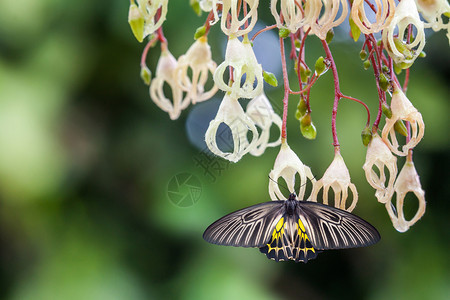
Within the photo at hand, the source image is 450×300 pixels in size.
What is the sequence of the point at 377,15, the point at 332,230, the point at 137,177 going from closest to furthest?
the point at 377,15
the point at 332,230
the point at 137,177

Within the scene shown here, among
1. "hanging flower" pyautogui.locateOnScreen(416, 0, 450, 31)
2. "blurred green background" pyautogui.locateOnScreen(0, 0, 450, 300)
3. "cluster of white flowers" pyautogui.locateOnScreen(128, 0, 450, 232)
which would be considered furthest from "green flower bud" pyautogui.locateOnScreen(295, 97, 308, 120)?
"blurred green background" pyautogui.locateOnScreen(0, 0, 450, 300)

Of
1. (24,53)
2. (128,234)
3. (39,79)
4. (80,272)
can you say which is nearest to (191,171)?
(128,234)

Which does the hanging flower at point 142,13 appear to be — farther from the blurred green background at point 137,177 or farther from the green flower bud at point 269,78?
the blurred green background at point 137,177

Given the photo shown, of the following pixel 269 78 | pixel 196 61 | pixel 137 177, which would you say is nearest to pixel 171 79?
pixel 196 61

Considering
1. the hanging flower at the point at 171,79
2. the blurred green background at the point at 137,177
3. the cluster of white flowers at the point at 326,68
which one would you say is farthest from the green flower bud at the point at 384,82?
the blurred green background at the point at 137,177

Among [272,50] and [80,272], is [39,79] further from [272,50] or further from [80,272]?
[272,50]

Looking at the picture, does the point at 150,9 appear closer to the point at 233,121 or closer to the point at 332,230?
the point at 233,121
